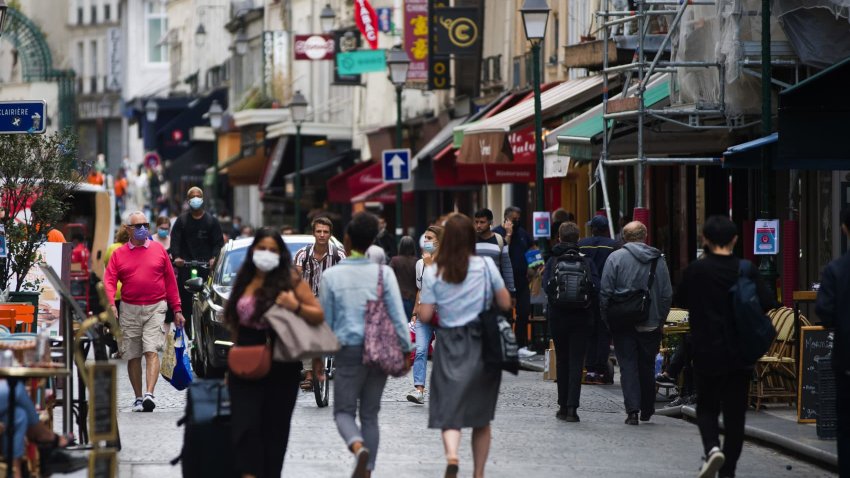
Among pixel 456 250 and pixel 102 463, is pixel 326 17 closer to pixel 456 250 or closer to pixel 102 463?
pixel 456 250

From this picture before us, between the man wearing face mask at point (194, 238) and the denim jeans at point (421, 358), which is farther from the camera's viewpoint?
the man wearing face mask at point (194, 238)

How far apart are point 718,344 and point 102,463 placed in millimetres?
4115

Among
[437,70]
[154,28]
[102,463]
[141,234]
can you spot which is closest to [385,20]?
[437,70]

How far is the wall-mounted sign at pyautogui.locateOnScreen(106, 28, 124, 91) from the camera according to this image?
9950 centimetres

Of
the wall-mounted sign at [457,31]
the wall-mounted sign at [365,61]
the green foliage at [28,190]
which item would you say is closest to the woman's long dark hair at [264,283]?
the green foliage at [28,190]

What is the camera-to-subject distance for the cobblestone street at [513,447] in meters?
12.7

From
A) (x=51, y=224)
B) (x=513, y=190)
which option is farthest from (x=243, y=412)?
(x=513, y=190)

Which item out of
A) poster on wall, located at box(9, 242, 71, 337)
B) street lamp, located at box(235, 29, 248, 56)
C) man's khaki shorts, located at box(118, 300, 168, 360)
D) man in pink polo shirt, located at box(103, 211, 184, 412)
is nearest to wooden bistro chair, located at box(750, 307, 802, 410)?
man in pink polo shirt, located at box(103, 211, 184, 412)

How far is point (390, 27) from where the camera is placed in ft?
139

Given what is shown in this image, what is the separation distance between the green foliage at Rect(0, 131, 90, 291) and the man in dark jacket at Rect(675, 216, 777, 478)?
31.3ft

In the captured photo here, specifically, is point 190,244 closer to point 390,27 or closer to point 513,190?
point 513,190

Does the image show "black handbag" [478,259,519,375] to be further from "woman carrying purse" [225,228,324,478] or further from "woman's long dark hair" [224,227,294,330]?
"woman's long dark hair" [224,227,294,330]

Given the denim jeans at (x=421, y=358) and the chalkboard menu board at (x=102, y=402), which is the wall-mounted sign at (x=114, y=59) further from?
the chalkboard menu board at (x=102, y=402)

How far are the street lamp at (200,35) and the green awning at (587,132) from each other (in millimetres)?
47873
